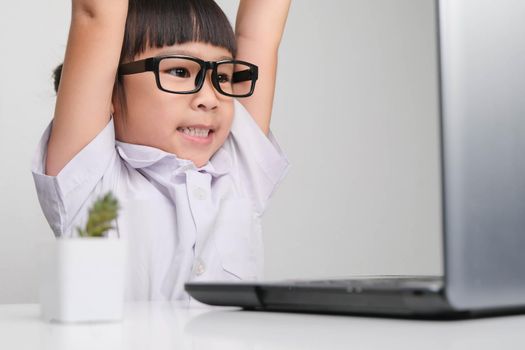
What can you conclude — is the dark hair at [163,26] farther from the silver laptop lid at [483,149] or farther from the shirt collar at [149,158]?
the silver laptop lid at [483,149]

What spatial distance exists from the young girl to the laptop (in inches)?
30.1

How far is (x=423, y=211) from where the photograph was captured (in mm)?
2639

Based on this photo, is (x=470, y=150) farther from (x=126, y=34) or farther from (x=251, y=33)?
(x=251, y=33)

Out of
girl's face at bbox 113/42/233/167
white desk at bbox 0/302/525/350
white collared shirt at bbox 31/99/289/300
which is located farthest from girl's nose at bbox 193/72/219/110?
white desk at bbox 0/302/525/350

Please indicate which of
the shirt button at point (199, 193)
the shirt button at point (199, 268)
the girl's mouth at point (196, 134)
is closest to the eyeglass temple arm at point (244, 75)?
the girl's mouth at point (196, 134)

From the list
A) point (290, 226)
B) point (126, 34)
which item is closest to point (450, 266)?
point (126, 34)

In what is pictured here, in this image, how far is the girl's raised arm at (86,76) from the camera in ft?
3.84

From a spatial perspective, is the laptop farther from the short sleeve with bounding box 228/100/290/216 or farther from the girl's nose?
the short sleeve with bounding box 228/100/290/216

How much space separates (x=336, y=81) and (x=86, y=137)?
1.39m

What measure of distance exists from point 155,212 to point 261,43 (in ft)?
1.44

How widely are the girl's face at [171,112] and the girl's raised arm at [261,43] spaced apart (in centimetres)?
16

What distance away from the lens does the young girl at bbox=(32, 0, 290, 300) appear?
3.92 feet

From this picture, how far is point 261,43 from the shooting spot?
149 cm

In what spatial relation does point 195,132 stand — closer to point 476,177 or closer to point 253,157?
point 253,157
